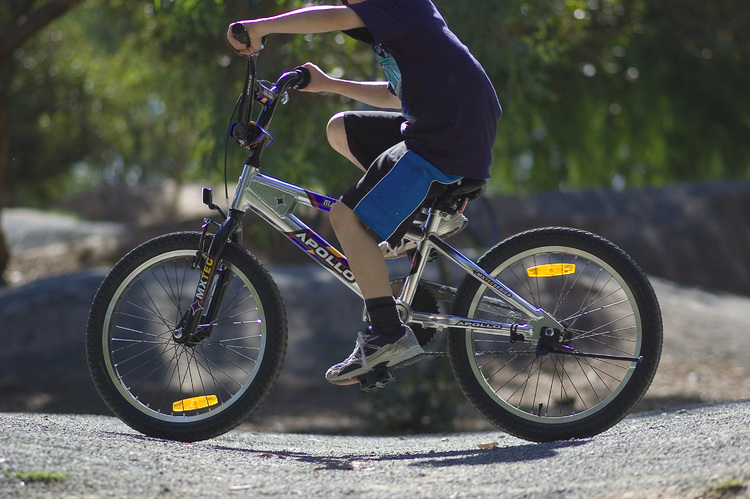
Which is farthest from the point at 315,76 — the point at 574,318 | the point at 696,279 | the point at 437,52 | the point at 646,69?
the point at 646,69

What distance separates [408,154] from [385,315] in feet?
2.01

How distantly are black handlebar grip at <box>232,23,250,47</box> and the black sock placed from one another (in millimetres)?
1067

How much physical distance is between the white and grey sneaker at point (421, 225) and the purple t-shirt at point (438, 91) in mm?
217

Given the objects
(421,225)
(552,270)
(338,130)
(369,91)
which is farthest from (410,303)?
(369,91)

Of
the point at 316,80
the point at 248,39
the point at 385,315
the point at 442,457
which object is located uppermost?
the point at 248,39

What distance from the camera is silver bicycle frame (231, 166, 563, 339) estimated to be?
3.55 meters

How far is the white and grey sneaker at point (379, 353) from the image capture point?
3.45 meters

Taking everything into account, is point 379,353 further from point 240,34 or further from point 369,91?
point 240,34

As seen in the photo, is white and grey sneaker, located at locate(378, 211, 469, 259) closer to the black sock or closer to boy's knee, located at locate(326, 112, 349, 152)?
the black sock

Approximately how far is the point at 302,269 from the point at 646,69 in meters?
5.95

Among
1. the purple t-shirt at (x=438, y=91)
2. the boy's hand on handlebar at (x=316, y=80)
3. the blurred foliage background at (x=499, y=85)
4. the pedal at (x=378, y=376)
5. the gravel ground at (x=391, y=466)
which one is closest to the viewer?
the gravel ground at (x=391, y=466)

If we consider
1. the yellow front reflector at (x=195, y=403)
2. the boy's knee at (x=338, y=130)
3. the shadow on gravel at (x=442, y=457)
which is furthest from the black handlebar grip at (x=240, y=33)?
the shadow on gravel at (x=442, y=457)

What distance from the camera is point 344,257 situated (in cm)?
363

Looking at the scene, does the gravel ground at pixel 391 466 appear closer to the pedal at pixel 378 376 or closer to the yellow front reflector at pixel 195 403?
the yellow front reflector at pixel 195 403
